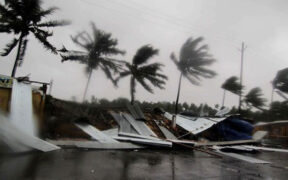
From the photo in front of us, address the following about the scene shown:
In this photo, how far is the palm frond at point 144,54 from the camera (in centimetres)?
1636

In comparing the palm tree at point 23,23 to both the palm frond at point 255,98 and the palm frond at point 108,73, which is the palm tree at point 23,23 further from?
the palm frond at point 255,98

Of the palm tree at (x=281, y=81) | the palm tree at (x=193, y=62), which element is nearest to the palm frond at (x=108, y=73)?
the palm tree at (x=193, y=62)

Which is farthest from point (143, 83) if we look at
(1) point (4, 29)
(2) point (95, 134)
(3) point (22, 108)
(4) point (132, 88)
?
(3) point (22, 108)

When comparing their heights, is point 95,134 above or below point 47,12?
below

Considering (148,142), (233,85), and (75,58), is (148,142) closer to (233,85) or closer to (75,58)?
(75,58)

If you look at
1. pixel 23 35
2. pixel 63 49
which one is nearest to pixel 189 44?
pixel 63 49

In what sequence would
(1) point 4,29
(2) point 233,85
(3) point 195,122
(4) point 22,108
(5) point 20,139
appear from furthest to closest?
(2) point 233,85 → (3) point 195,122 → (1) point 4,29 → (4) point 22,108 → (5) point 20,139

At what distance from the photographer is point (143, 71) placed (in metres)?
16.4

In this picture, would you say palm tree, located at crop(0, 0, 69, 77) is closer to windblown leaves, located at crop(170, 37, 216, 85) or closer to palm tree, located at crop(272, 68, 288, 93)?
windblown leaves, located at crop(170, 37, 216, 85)

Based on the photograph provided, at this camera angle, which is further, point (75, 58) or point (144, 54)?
point (144, 54)

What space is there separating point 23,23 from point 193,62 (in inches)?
490

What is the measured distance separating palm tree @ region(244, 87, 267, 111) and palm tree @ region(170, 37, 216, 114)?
10.0 m

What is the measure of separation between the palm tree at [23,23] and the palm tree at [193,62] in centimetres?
975

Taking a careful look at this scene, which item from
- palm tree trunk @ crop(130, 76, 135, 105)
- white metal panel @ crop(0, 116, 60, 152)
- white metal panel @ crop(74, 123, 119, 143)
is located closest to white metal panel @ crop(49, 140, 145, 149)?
white metal panel @ crop(74, 123, 119, 143)
